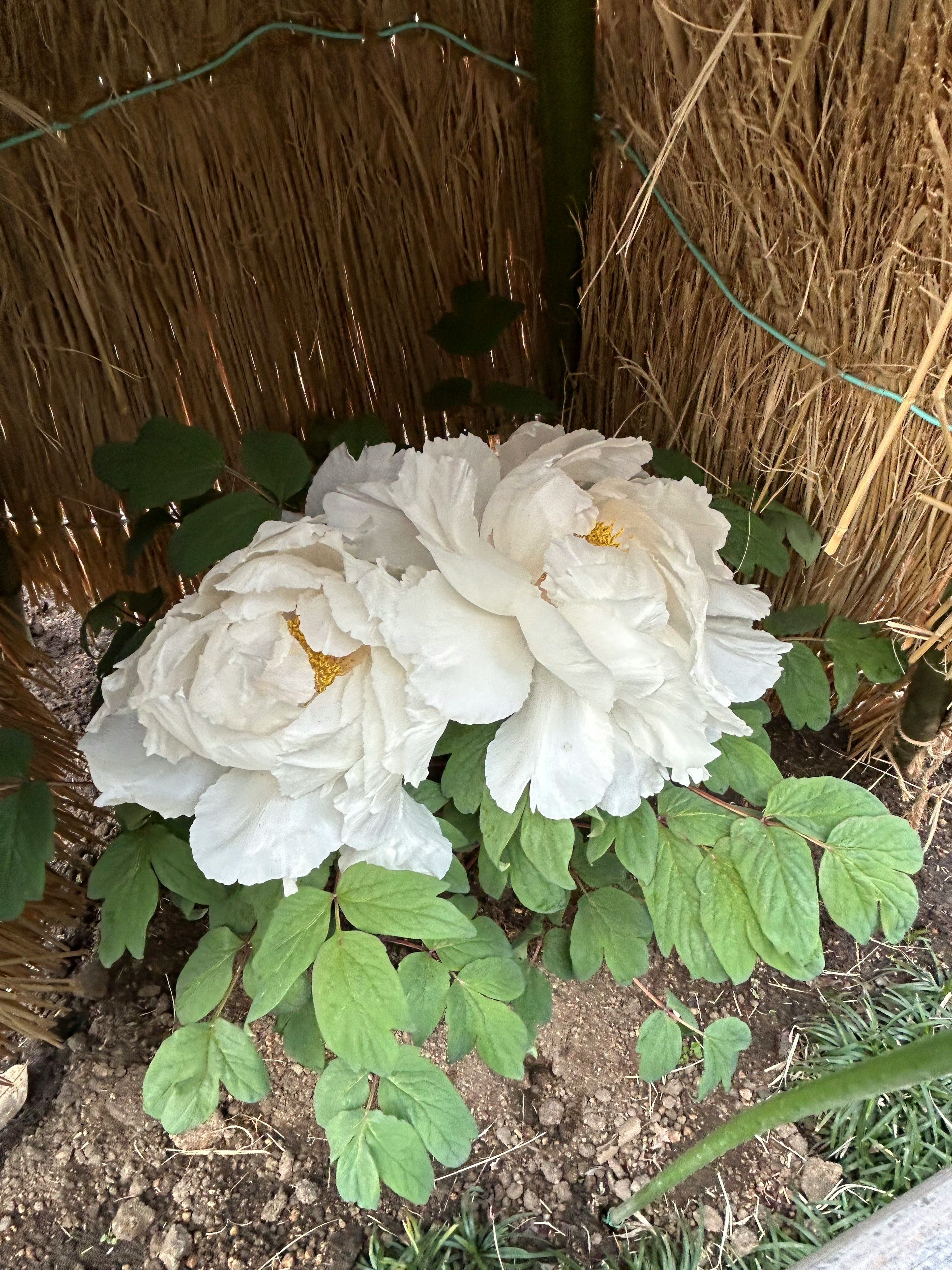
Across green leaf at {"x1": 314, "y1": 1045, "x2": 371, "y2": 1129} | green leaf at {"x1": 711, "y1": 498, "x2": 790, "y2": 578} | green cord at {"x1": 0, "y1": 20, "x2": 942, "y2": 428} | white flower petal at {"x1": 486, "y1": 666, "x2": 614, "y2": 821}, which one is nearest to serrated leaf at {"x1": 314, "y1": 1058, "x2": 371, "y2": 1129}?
green leaf at {"x1": 314, "y1": 1045, "x2": 371, "y2": 1129}

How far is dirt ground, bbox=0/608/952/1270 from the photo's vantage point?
69 centimetres

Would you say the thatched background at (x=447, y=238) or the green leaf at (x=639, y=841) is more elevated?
the thatched background at (x=447, y=238)

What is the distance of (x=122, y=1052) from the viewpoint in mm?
754

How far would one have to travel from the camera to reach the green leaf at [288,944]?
495mm

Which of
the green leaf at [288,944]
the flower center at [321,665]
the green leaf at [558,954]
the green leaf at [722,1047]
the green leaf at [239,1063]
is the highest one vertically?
the flower center at [321,665]

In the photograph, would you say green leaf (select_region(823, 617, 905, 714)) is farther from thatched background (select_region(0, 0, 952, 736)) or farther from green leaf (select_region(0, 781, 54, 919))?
green leaf (select_region(0, 781, 54, 919))

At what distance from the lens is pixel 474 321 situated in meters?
0.80

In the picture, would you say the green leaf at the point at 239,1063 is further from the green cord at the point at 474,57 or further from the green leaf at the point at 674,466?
the green cord at the point at 474,57

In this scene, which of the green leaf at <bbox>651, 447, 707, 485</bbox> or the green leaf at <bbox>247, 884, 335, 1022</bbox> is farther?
the green leaf at <bbox>651, 447, 707, 485</bbox>

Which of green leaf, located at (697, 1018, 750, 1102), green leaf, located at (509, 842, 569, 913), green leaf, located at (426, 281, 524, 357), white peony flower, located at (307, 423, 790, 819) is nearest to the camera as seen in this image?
white peony flower, located at (307, 423, 790, 819)

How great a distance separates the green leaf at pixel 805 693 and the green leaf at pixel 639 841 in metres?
0.18

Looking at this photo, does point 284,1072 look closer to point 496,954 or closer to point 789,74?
point 496,954

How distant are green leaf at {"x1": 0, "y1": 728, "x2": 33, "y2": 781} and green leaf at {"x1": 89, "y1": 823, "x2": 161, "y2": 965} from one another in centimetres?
3

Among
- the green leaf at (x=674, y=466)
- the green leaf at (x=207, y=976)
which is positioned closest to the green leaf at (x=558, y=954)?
the green leaf at (x=207, y=976)
